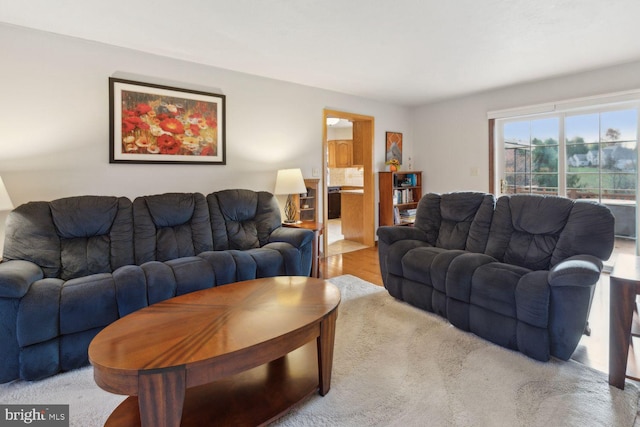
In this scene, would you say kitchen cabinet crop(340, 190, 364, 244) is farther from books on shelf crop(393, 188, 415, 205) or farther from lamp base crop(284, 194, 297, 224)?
lamp base crop(284, 194, 297, 224)

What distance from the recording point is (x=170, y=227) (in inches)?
118

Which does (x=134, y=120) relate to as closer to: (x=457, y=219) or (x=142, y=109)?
(x=142, y=109)

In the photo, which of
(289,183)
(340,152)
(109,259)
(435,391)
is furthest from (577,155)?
(109,259)

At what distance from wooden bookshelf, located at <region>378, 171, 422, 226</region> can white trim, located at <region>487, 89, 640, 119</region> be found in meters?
1.55

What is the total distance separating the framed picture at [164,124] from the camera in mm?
3084

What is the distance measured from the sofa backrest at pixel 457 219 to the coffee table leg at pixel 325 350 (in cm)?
173

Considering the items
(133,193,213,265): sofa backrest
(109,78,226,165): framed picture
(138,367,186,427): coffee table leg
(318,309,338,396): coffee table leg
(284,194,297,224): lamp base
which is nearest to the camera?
(138,367,186,427): coffee table leg

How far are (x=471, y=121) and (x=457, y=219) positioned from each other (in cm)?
267

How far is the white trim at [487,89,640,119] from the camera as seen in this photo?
369 centimetres

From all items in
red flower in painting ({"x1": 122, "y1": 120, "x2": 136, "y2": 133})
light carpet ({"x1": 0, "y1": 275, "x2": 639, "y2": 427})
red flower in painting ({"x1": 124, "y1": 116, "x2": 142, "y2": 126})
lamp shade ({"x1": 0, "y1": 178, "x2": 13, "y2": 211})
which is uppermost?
red flower in painting ({"x1": 124, "y1": 116, "x2": 142, "y2": 126})

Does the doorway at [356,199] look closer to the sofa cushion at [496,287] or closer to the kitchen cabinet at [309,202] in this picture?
the kitchen cabinet at [309,202]

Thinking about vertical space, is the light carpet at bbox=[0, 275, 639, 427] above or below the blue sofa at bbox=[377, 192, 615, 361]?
below

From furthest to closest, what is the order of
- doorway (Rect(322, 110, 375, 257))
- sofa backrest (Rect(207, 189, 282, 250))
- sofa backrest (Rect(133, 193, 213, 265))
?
1. doorway (Rect(322, 110, 375, 257))
2. sofa backrest (Rect(207, 189, 282, 250))
3. sofa backrest (Rect(133, 193, 213, 265))

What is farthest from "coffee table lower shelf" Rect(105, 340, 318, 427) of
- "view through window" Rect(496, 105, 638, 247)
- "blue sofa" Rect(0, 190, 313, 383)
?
"view through window" Rect(496, 105, 638, 247)
